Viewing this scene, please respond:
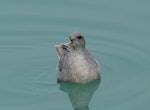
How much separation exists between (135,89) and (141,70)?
1.94ft

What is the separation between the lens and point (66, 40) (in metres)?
13.0

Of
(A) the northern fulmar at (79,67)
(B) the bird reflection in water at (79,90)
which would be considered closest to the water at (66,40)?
(B) the bird reflection in water at (79,90)

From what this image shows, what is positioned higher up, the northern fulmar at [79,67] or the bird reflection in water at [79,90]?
the northern fulmar at [79,67]

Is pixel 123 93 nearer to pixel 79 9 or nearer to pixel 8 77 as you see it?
pixel 8 77

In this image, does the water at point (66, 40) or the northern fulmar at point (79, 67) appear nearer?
the water at point (66, 40)

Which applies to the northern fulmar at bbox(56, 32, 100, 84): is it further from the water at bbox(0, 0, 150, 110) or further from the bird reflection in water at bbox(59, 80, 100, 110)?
the water at bbox(0, 0, 150, 110)

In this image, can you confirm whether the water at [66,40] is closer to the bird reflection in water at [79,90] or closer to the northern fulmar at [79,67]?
the bird reflection in water at [79,90]

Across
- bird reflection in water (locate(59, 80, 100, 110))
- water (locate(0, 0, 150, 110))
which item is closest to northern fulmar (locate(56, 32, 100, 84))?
bird reflection in water (locate(59, 80, 100, 110))

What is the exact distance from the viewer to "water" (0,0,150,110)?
11469 millimetres

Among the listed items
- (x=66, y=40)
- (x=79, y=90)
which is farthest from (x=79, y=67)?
(x=66, y=40)

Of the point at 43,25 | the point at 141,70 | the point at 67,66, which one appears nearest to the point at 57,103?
the point at 67,66

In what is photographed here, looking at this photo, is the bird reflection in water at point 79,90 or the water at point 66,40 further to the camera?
the bird reflection in water at point 79,90

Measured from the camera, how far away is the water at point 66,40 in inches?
452

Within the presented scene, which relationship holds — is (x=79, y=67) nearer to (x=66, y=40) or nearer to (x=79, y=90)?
(x=79, y=90)
